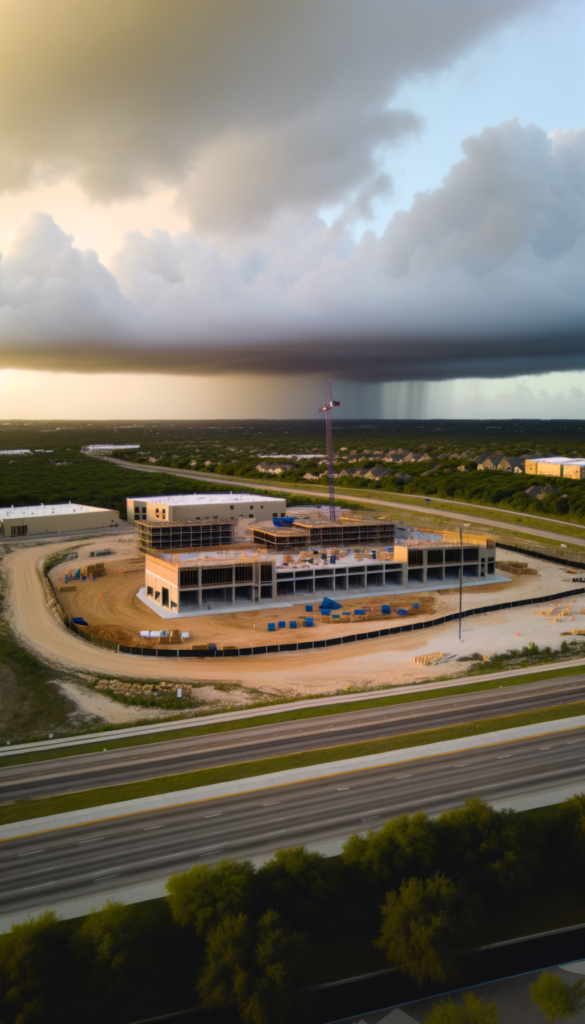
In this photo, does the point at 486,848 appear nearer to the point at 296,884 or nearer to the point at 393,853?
the point at 393,853

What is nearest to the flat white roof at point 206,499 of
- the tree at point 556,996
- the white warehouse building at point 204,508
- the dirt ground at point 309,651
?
the white warehouse building at point 204,508

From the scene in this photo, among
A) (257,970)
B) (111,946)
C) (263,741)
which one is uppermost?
(111,946)

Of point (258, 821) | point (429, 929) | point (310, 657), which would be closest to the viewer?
point (429, 929)

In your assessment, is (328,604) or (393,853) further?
(328,604)

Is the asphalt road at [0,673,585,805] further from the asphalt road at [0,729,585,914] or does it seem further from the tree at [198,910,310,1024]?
the tree at [198,910,310,1024]

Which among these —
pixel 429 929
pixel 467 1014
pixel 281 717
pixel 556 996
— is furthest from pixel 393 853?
pixel 281 717

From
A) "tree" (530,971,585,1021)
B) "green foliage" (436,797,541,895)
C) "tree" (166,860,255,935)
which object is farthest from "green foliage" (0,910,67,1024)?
"tree" (530,971,585,1021)
